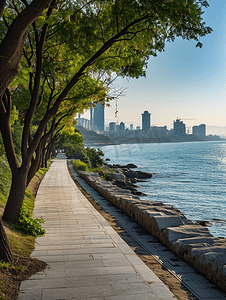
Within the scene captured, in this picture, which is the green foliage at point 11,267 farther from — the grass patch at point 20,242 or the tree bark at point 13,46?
the tree bark at point 13,46

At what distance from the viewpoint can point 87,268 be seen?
14.6ft

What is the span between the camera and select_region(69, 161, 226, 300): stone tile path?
3955 millimetres

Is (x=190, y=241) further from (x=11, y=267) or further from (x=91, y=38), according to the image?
(x=91, y=38)

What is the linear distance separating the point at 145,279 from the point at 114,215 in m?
4.91

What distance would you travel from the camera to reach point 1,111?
6.49 m

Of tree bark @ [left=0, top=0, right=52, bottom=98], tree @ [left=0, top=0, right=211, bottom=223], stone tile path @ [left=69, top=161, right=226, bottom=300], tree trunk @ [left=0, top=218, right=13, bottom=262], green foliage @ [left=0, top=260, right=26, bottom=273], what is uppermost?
tree @ [left=0, top=0, right=211, bottom=223]

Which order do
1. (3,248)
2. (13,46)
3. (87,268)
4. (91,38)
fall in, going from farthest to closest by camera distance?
(91,38) < (87,268) < (3,248) < (13,46)

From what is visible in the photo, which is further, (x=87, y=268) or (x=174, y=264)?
(x=174, y=264)

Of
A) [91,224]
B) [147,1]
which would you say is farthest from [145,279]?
[147,1]

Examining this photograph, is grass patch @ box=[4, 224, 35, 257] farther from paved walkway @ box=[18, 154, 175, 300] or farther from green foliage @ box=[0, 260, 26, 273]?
green foliage @ box=[0, 260, 26, 273]

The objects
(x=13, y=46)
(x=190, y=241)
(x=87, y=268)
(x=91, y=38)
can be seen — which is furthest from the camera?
(x=91, y=38)

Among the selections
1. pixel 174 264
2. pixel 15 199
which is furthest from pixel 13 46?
pixel 174 264

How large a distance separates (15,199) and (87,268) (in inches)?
126

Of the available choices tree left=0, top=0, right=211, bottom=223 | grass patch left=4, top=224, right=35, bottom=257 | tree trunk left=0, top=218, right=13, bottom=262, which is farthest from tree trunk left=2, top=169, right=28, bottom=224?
tree trunk left=0, top=218, right=13, bottom=262
